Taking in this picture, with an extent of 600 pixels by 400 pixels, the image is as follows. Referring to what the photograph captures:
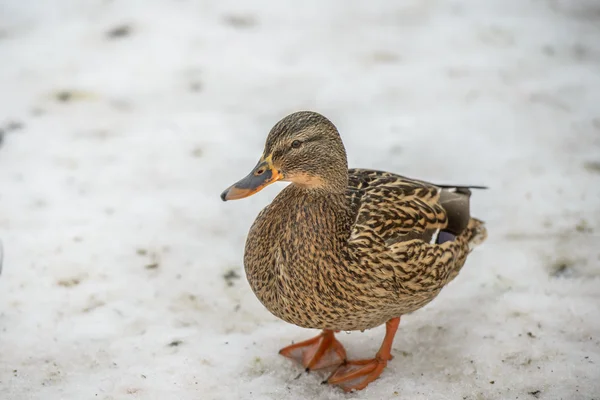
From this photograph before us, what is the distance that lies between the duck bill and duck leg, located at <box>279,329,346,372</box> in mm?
1000

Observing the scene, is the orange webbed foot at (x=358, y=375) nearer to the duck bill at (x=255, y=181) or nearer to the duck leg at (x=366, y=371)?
the duck leg at (x=366, y=371)

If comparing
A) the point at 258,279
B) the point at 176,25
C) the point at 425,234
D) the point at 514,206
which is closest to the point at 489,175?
the point at 514,206

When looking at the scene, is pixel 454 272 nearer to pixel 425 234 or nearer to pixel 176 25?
pixel 425 234

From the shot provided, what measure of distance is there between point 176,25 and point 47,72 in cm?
123

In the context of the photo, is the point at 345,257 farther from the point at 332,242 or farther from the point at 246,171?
the point at 246,171

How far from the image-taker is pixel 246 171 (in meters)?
5.61

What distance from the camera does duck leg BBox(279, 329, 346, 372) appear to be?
4082 millimetres

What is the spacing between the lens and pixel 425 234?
385cm

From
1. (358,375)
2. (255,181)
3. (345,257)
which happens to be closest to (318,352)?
(358,375)

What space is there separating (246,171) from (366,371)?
2.07m

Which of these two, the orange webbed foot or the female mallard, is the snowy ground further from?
the female mallard

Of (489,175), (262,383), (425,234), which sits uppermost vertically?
(425,234)

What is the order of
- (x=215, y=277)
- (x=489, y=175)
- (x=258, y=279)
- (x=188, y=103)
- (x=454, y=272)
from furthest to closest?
1. (x=188, y=103)
2. (x=489, y=175)
3. (x=215, y=277)
4. (x=454, y=272)
5. (x=258, y=279)

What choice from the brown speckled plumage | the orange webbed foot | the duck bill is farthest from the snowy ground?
the duck bill
